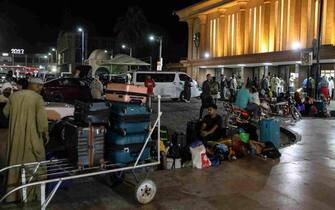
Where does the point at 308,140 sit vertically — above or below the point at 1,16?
below

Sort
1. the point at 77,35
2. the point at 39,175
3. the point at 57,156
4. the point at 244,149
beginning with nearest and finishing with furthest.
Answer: the point at 39,175 < the point at 57,156 < the point at 244,149 < the point at 77,35

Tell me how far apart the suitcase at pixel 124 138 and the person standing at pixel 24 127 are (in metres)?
0.93

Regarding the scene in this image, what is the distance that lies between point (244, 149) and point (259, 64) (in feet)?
91.5

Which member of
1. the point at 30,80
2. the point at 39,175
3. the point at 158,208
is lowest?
the point at 158,208

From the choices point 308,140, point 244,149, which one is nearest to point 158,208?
point 244,149

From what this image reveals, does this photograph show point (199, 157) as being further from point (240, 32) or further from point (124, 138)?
point (240, 32)

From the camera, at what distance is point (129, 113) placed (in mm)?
6133

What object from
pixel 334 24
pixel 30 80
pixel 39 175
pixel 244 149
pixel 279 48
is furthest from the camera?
pixel 279 48

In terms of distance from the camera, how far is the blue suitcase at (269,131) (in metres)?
10.7

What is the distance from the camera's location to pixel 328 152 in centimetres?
1059

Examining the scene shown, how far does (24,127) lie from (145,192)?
6.53 feet

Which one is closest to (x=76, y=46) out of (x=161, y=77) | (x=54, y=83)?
(x=161, y=77)

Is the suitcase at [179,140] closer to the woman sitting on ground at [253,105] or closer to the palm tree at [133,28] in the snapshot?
the woman sitting on ground at [253,105]

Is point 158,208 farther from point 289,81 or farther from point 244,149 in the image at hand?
point 289,81
